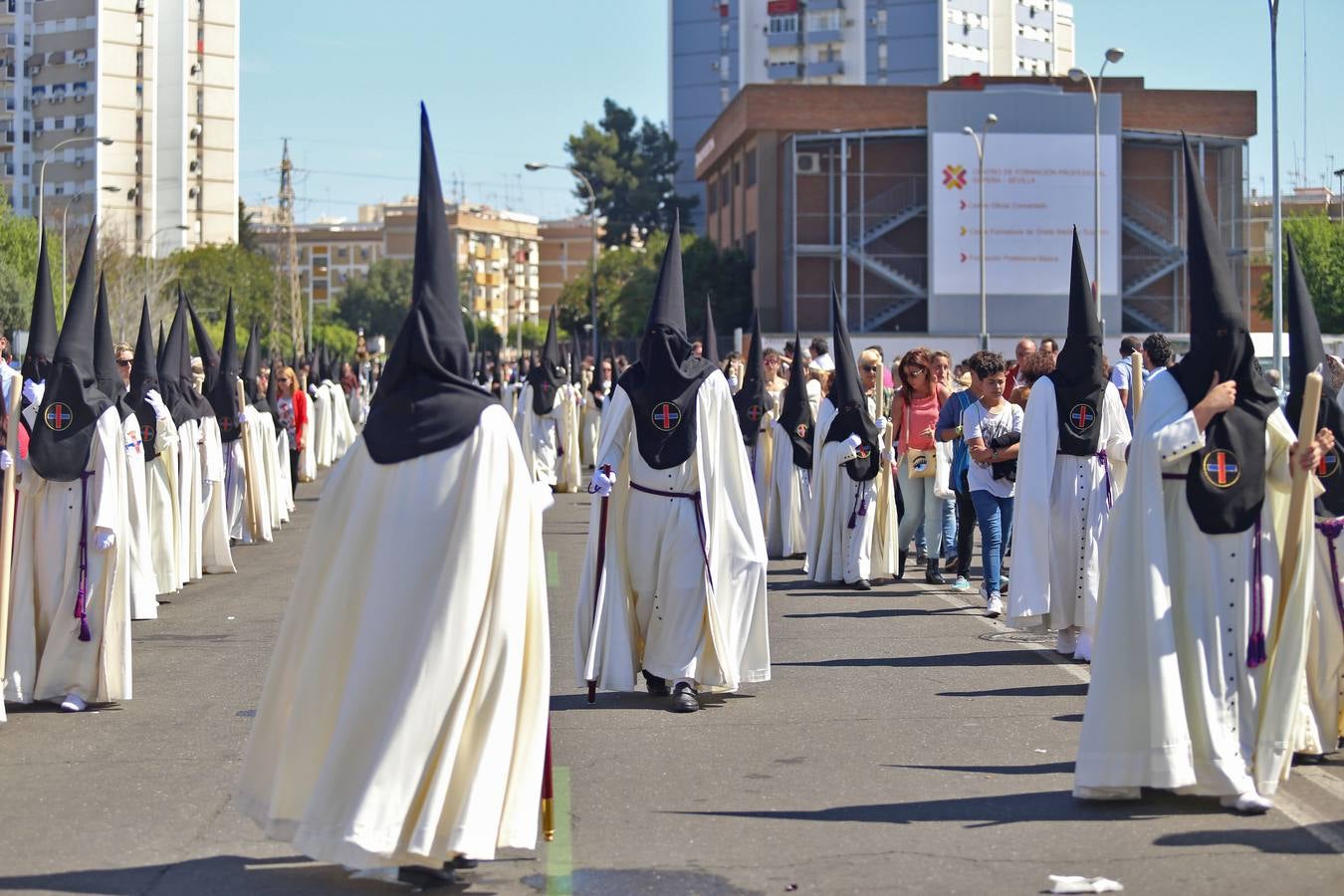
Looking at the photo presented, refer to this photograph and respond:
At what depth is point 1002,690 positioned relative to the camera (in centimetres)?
1015

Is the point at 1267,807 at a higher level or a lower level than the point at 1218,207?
lower

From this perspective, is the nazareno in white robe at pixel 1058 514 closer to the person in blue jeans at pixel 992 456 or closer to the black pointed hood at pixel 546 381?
the person in blue jeans at pixel 992 456

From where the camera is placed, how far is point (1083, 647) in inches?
445

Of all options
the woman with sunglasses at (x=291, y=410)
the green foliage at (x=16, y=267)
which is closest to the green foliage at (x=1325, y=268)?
the green foliage at (x=16, y=267)

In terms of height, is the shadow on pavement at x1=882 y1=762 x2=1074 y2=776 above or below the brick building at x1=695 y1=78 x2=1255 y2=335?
below

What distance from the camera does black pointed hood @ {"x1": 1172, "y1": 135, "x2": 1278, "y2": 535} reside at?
7.27 meters

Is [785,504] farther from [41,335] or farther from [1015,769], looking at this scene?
[1015,769]

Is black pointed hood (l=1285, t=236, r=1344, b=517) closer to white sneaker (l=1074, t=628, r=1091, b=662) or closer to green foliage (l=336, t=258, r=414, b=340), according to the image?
white sneaker (l=1074, t=628, r=1091, b=662)

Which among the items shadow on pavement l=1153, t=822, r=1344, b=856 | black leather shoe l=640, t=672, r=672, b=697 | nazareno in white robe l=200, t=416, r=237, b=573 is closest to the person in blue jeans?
black leather shoe l=640, t=672, r=672, b=697

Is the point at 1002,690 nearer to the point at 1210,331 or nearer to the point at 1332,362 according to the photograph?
the point at 1332,362

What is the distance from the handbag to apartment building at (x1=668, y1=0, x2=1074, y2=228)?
9095 cm

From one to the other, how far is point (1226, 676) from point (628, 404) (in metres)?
3.82

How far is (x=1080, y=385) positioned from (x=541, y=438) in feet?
61.2

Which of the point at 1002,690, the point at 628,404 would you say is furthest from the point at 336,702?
the point at 1002,690
